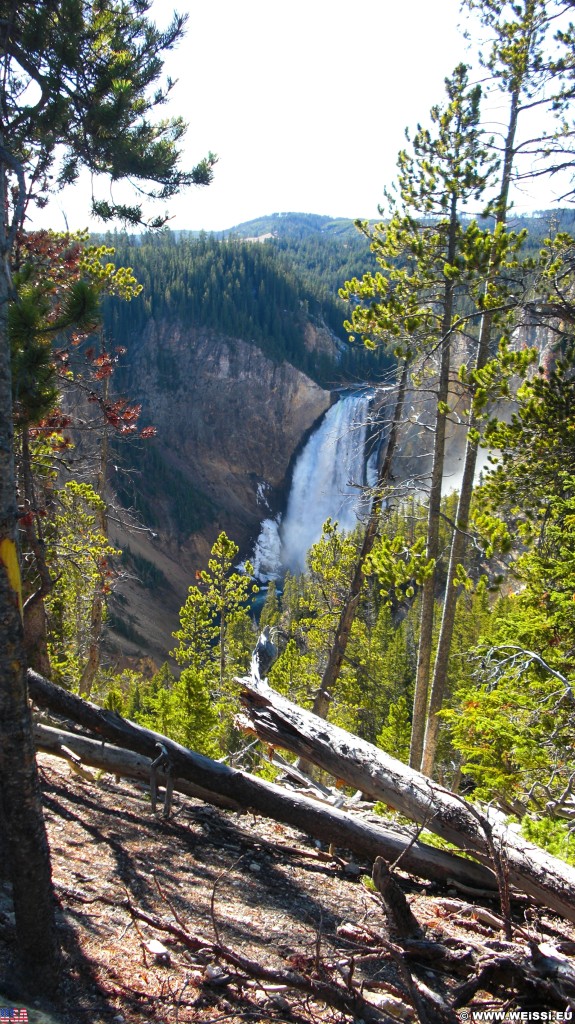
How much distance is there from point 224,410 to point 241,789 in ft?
291

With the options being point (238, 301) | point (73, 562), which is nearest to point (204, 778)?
point (73, 562)

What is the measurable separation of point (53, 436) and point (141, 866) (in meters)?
6.72

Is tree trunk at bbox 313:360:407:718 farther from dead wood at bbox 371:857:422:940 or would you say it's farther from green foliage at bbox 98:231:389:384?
green foliage at bbox 98:231:389:384

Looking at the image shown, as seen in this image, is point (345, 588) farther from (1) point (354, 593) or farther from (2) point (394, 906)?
(2) point (394, 906)

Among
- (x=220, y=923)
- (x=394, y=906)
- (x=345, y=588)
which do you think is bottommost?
(x=345, y=588)

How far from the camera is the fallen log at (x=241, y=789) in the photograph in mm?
4820

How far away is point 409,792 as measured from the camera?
5.09 m

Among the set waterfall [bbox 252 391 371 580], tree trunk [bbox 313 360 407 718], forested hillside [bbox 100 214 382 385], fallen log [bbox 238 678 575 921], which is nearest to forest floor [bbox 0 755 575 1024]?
fallen log [bbox 238 678 575 921]

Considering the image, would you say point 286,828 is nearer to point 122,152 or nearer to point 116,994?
point 116,994

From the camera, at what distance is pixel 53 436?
9555 millimetres

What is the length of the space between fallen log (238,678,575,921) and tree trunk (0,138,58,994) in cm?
231

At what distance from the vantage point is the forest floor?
3.02 m

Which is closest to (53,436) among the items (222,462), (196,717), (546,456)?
(196,717)

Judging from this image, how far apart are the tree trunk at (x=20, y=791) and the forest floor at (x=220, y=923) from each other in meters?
0.19
